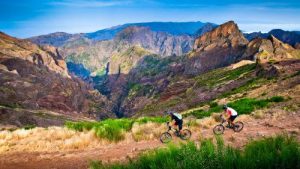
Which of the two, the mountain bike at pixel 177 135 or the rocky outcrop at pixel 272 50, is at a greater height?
the mountain bike at pixel 177 135

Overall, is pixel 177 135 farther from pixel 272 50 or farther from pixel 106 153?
pixel 272 50

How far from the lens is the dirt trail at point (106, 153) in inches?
766

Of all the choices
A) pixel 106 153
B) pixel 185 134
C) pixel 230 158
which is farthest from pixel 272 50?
pixel 230 158

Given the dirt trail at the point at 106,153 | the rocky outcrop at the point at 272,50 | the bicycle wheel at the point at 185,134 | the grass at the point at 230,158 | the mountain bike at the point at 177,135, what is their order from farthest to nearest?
1. the rocky outcrop at the point at 272,50
2. the bicycle wheel at the point at 185,134
3. the mountain bike at the point at 177,135
4. the dirt trail at the point at 106,153
5. the grass at the point at 230,158

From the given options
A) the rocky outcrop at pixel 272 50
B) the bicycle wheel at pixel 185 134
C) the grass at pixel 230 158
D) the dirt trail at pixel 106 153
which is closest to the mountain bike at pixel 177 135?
the bicycle wheel at pixel 185 134

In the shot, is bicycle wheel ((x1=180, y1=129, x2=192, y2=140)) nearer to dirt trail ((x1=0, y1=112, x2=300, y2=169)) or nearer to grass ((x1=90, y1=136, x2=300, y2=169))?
dirt trail ((x1=0, y1=112, x2=300, y2=169))

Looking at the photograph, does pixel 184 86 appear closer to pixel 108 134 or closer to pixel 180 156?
pixel 108 134

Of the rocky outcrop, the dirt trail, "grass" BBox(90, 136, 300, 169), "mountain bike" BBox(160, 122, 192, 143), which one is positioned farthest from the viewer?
the rocky outcrop

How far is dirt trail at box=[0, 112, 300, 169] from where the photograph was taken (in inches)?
766

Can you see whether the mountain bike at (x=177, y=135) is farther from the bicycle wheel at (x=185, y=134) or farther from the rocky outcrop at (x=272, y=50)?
the rocky outcrop at (x=272, y=50)

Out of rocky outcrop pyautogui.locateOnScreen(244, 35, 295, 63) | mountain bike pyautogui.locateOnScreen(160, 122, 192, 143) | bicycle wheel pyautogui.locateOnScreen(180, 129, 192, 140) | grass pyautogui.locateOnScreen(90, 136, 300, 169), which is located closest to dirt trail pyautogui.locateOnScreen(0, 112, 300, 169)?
mountain bike pyautogui.locateOnScreen(160, 122, 192, 143)

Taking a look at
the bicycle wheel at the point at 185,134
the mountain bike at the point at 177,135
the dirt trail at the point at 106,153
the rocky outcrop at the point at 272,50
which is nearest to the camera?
the dirt trail at the point at 106,153

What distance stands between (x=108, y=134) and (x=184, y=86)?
170 meters

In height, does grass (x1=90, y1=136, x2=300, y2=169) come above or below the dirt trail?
above
